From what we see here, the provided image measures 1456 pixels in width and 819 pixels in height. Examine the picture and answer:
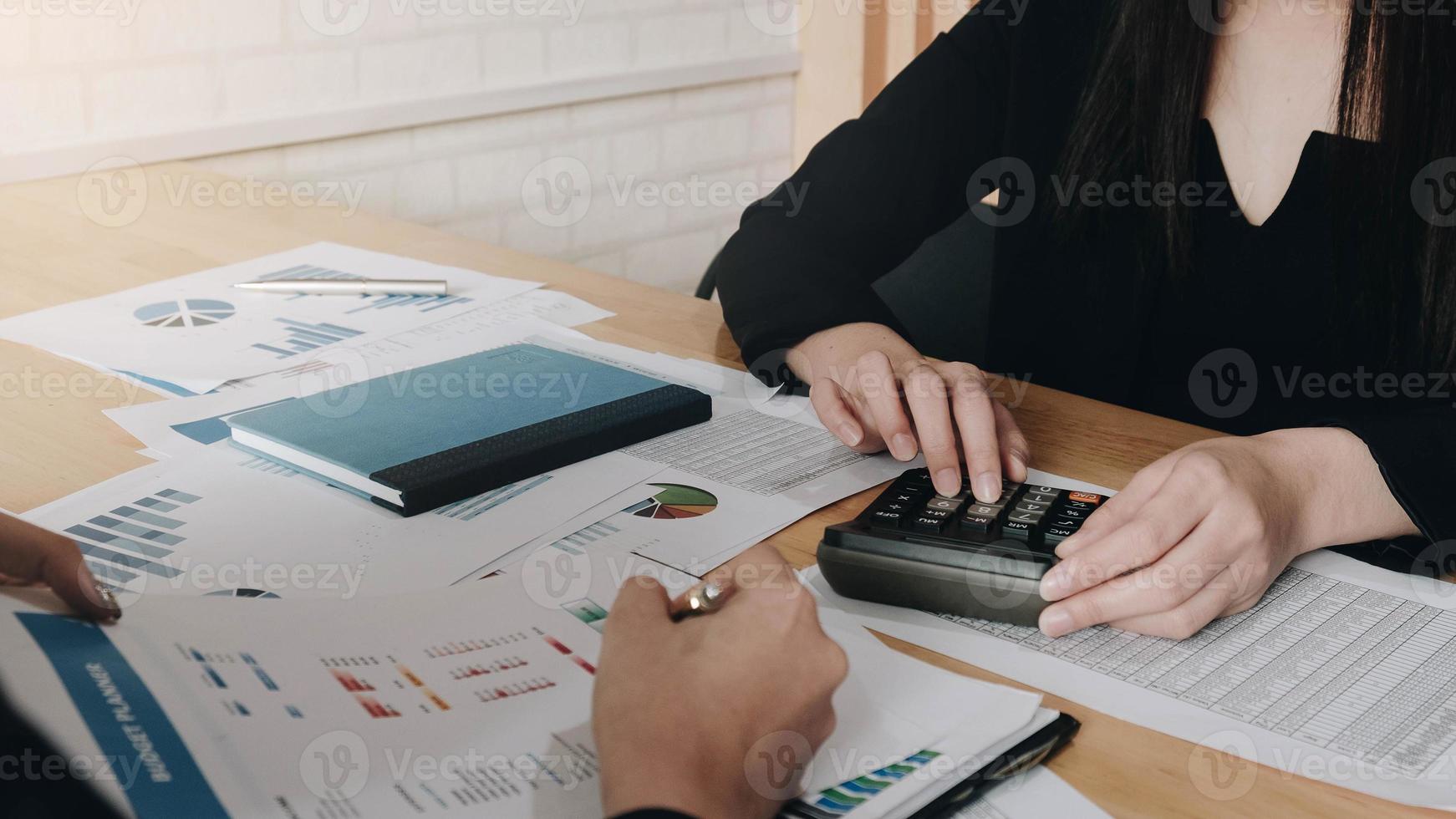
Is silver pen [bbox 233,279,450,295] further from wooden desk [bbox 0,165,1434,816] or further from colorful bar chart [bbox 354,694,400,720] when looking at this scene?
colorful bar chart [bbox 354,694,400,720]

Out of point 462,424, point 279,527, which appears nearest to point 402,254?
point 462,424

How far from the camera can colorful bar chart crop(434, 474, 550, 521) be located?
724mm

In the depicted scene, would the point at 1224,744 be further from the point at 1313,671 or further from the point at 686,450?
the point at 686,450

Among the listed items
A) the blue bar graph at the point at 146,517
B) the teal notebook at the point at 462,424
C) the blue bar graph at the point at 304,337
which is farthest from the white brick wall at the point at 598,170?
the blue bar graph at the point at 146,517

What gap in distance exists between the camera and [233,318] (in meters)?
1.07

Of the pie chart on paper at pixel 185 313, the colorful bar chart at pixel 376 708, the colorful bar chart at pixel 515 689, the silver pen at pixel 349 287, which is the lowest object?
the colorful bar chart at pixel 515 689

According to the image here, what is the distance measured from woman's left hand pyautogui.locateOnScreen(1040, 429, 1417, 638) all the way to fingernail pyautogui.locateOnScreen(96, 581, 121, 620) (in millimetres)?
431

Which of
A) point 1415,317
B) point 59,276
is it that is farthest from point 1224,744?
point 59,276

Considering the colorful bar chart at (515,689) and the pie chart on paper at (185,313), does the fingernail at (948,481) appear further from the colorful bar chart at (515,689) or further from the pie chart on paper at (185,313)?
the pie chart on paper at (185,313)

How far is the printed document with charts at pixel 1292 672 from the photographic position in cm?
52

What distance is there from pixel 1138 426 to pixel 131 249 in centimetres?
100

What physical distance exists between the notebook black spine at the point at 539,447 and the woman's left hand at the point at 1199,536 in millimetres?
324

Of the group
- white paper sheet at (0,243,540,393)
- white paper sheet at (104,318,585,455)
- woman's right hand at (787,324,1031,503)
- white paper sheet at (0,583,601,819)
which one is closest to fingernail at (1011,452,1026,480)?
woman's right hand at (787,324,1031,503)

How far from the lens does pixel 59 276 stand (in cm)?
116
